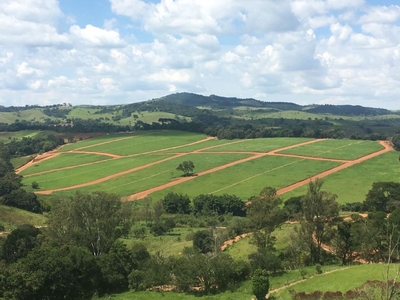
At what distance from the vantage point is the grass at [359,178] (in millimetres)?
109250

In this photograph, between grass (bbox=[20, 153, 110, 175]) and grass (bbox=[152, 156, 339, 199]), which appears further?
grass (bbox=[20, 153, 110, 175])

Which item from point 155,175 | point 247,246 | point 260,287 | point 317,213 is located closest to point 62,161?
point 155,175

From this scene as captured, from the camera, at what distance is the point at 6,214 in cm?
9175

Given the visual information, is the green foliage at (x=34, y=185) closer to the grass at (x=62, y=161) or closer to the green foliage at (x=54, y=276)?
the grass at (x=62, y=161)

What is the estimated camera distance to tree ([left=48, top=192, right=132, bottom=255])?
6025cm

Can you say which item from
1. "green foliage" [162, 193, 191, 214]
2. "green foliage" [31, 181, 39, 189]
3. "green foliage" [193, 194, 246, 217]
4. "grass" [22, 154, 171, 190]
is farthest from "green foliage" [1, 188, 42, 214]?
"green foliage" [193, 194, 246, 217]

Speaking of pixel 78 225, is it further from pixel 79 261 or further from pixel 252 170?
pixel 252 170

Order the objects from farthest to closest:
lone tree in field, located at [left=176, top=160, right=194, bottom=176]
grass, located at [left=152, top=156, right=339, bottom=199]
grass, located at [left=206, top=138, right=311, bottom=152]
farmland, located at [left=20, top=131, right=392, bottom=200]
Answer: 1. grass, located at [left=206, top=138, right=311, bottom=152]
2. lone tree in field, located at [left=176, top=160, right=194, bottom=176]
3. farmland, located at [left=20, top=131, right=392, bottom=200]
4. grass, located at [left=152, top=156, right=339, bottom=199]

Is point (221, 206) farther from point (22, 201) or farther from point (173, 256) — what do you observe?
point (22, 201)

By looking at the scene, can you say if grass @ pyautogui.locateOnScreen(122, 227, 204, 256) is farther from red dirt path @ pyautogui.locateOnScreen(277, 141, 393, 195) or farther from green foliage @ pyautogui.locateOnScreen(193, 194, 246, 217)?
red dirt path @ pyautogui.locateOnScreen(277, 141, 393, 195)

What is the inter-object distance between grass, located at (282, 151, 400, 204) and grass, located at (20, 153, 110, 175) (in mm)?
100135

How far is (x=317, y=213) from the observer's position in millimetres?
53062

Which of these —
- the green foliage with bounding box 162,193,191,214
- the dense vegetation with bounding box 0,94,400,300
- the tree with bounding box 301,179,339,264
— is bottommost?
the green foliage with bounding box 162,193,191,214

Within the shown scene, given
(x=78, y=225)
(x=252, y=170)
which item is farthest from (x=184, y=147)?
(x=78, y=225)
